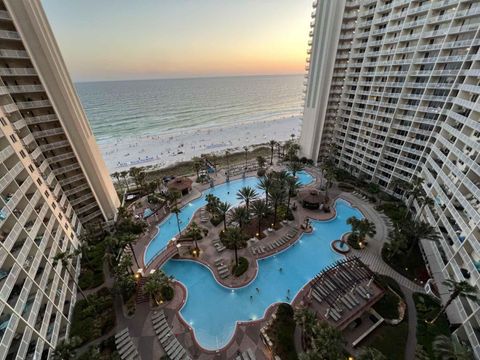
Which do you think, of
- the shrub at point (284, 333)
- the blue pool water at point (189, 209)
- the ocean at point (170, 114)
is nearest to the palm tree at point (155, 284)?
the blue pool water at point (189, 209)

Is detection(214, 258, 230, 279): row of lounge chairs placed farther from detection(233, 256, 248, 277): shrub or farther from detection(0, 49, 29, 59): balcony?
detection(0, 49, 29, 59): balcony

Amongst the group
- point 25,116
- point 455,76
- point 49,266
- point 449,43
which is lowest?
point 49,266

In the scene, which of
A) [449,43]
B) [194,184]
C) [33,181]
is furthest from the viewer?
[194,184]

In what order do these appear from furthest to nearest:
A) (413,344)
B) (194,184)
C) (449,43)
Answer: (194,184), (449,43), (413,344)

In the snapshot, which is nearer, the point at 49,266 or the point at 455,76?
the point at 49,266

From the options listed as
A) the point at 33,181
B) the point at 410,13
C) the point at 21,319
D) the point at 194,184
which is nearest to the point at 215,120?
the point at 194,184

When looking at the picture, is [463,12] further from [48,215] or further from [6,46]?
[48,215]

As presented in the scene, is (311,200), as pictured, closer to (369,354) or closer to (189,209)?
(189,209)
